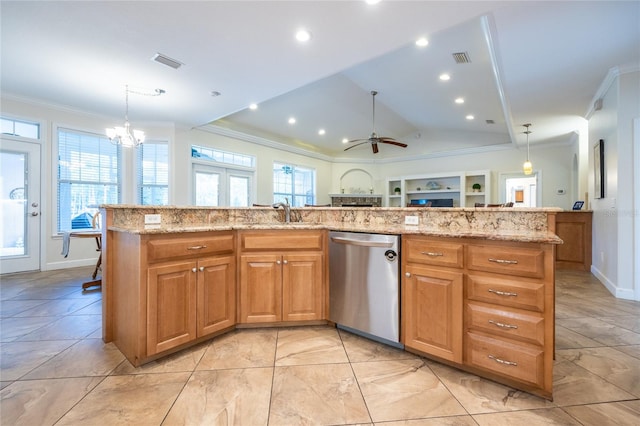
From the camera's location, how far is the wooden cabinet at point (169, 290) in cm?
176

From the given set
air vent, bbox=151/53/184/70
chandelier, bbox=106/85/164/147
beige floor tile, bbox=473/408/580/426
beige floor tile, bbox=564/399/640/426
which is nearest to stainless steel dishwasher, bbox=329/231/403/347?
beige floor tile, bbox=473/408/580/426

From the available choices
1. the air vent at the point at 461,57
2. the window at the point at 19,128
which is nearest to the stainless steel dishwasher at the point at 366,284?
the air vent at the point at 461,57

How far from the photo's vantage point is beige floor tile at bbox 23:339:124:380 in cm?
172

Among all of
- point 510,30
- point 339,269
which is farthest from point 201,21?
point 510,30

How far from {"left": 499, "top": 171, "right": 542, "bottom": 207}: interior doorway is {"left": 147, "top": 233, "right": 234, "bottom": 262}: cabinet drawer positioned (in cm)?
747

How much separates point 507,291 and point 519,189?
33.8 ft

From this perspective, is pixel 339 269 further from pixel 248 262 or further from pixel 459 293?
pixel 459 293

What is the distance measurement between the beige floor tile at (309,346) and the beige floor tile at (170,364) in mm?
554

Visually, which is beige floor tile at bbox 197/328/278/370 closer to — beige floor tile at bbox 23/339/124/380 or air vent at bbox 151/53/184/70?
beige floor tile at bbox 23/339/124/380

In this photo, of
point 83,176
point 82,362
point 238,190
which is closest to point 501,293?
point 82,362

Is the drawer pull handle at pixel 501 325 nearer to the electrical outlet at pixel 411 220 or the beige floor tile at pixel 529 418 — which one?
the beige floor tile at pixel 529 418

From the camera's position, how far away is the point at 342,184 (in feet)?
30.4

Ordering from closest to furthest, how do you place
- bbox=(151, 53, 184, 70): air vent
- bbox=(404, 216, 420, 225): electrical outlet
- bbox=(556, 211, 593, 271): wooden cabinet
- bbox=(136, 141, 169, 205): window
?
bbox=(404, 216, 420, 225): electrical outlet → bbox=(151, 53, 184, 70): air vent → bbox=(556, 211, 593, 271): wooden cabinet → bbox=(136, 141, 169, 205): window

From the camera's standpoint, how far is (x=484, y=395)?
1.52 meters
